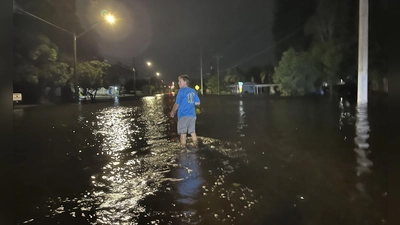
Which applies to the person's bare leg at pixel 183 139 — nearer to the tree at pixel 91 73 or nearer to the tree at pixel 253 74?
the tree at pixel 91 73

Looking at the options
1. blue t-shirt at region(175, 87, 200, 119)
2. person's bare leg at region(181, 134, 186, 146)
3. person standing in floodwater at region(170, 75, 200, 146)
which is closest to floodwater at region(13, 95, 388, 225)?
Result: person's bare leg at region(181, 134, 186, 146)

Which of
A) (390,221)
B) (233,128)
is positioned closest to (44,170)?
(390,221)

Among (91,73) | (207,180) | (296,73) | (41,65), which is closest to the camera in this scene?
(207,180)

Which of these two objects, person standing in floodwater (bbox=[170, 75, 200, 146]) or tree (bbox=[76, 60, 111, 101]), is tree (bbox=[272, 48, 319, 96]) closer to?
tree (bbox=[76, 60, 111, 101])

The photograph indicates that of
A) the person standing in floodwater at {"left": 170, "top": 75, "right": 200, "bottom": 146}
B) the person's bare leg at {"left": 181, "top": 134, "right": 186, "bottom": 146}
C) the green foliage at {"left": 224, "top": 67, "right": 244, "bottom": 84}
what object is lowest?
the person's bare leg at {"left": 181, "top": 134, "right": 186, "bottom": 146}

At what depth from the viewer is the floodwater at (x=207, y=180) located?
420 cm

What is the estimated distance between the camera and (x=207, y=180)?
5.51 metres

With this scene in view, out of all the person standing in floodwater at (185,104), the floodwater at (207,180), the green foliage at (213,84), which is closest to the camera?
the floodwater at (207,180)

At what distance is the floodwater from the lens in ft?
13.8

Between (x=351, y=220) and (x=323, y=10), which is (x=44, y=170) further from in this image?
(x=323, y=10)

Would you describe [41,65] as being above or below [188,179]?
above

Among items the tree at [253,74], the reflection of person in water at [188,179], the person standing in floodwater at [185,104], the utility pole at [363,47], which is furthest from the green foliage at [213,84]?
the reflection of person in water at [188,179]

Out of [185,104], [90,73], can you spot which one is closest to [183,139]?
[185,104]

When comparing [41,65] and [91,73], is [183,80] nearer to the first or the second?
[41,65]
